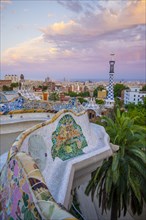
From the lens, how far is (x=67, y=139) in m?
4.55

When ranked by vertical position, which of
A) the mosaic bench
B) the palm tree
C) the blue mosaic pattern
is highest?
the blue mosaic pattern

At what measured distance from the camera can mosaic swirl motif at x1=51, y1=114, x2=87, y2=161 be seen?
14.0 feet

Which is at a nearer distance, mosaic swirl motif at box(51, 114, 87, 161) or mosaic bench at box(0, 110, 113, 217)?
mosaic bench at box(0, 110, 113, 217)

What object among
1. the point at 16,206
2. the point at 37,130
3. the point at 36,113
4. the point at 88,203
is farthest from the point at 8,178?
the point at 88,203

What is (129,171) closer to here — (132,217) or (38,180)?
(132,217)

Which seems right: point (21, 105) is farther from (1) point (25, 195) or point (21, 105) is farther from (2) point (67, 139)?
(1) point (25, 195)

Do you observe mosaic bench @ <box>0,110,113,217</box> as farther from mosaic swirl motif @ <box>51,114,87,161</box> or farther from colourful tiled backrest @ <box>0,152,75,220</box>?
colourful tiled backrest @ <box>0,152,75,220</box>

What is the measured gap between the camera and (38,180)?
6.32 feet

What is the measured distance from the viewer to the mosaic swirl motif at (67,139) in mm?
4281

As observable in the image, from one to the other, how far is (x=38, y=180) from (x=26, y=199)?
0.58 feet

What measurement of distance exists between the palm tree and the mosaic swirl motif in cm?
245

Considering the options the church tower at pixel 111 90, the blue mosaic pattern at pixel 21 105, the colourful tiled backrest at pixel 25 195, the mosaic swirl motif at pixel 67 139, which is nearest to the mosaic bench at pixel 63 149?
the mosaic swirl motif at pixel 67 139

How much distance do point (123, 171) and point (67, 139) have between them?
343cm

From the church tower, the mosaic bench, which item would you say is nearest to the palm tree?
the mosaic bench
